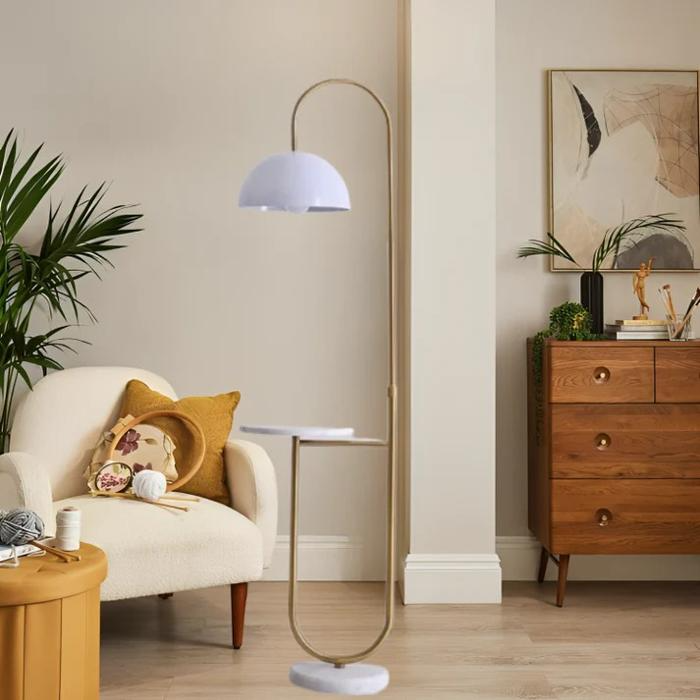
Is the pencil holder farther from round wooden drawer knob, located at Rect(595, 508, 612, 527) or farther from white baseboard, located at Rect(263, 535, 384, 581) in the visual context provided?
white baseboard, located at Rect(263, 535, 384, 581)

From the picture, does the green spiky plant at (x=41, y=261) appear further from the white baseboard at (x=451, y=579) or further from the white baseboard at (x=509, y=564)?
the white baseboard at (x=451, y=579)

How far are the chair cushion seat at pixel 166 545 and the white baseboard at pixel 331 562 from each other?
0.98m

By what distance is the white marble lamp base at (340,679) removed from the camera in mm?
2014

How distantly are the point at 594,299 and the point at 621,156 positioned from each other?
66 centimetres

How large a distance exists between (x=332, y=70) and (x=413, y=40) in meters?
0.45

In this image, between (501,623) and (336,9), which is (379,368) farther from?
(336,9)

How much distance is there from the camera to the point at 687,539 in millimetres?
3670

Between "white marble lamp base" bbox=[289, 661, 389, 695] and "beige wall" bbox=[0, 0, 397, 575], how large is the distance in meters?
1.98

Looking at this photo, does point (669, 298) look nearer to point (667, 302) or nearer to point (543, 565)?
point (667, 302)

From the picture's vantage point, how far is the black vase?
3879 mm

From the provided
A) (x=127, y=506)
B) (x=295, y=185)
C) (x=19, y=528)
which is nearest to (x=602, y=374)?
(x=127, y=506)

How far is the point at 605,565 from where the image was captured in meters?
4.12

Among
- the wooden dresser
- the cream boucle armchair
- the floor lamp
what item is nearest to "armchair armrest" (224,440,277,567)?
the cream boucle armchair

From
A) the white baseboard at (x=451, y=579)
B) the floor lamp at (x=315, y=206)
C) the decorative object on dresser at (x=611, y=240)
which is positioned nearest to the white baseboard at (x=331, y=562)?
the white baseboard at (x=451, y=579)
